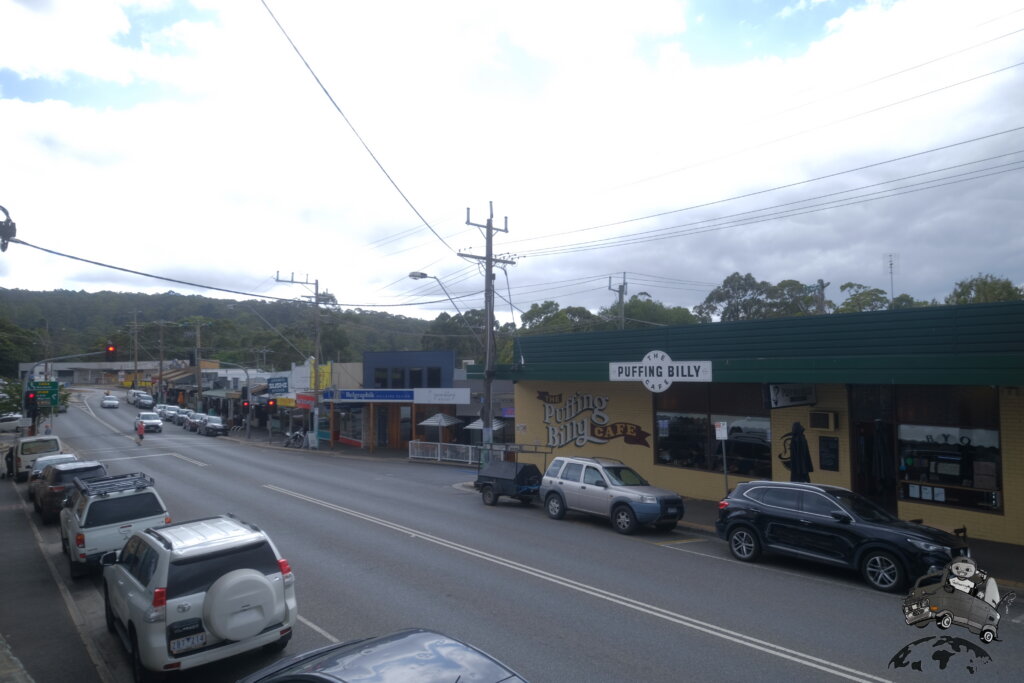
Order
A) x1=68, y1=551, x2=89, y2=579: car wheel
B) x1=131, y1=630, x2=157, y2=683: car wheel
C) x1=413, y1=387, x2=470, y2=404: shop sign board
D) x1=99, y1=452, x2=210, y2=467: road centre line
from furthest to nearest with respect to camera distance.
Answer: x1=413, y1=387, x2=470, y2=404: shop sign board
x1=99, y1=452, x2=210, y2=467: road centre line
x1=68, y1=551, x2=89, y2=579: car wheel
x1=131, y1=630, x2=157, y2=683: car wheel

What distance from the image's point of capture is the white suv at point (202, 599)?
6855mm

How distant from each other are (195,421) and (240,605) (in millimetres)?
55683

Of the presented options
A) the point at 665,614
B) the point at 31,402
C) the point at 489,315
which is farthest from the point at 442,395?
the point at 665,614

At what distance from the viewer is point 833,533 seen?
11.6m

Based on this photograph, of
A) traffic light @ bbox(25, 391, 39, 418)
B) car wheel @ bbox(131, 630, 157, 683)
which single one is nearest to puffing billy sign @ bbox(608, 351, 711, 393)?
car wheel @ bbox(131, 630, 157, 683)

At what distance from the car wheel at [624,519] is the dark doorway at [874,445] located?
19.1ft

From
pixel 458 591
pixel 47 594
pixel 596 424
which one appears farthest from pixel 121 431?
pixel 458 591

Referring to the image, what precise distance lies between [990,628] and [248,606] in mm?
8881

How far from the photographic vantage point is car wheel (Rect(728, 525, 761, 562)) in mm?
12812

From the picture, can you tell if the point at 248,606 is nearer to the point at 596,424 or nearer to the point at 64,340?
the point at 596,424

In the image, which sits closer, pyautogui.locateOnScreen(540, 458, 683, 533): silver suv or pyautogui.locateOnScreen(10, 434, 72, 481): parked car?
pyautogui.locateOnScreen(540, 458, 683, 533): silver suv

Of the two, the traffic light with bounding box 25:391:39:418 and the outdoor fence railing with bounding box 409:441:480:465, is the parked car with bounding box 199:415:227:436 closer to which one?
the traffic light with bounding box 25:391:39:418

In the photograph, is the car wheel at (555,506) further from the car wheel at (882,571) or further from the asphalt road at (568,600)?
the car wheel at (882,571)

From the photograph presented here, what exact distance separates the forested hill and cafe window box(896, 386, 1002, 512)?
7995cm
